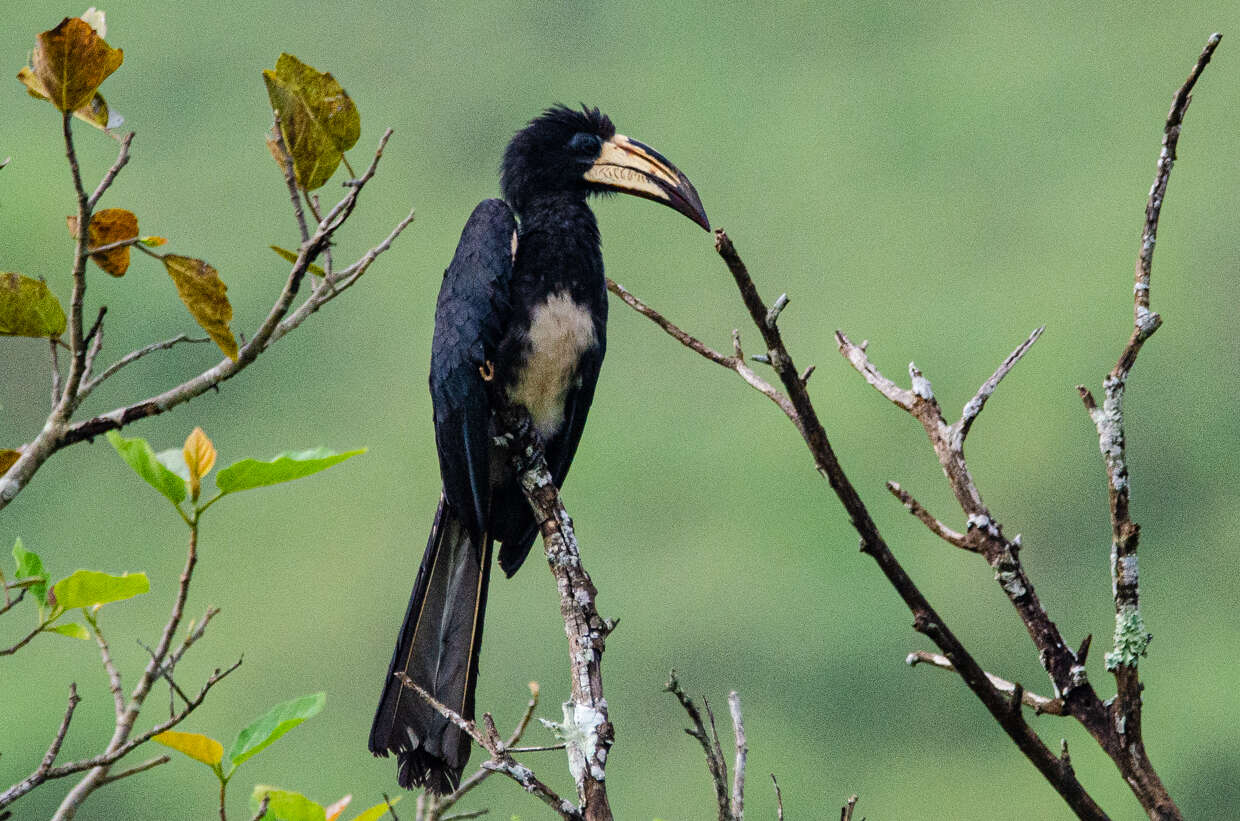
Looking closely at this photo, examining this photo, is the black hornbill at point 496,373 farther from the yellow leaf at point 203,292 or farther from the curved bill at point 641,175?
the yellow leaf at point 203,292

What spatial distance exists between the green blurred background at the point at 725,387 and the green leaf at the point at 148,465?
240 inches

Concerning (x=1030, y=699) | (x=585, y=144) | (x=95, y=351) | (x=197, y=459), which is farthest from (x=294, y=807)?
(x=585, y=144)

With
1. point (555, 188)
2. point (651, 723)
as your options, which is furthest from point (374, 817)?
point (651, 723)

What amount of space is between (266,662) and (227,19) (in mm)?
5867

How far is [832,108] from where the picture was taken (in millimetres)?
10953

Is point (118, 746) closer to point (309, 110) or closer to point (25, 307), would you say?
point (25, 307)

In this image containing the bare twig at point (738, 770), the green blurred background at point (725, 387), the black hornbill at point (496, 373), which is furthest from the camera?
the green blurred background at point (725, 387)

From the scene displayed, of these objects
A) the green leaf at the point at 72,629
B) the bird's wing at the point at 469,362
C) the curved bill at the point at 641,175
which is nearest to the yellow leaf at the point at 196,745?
the green leaf at the point at 72,629

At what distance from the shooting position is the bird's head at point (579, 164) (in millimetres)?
2441

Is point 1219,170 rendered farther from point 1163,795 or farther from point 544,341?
point 1163,795

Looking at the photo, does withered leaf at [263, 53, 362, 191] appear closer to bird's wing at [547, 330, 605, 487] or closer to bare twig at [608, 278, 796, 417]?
bare twig at [608, 278, 796, 417]

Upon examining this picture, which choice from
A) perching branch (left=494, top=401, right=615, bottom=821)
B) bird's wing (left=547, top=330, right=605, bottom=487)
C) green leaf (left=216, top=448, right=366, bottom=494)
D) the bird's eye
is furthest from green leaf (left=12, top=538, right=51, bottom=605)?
the bird's eye

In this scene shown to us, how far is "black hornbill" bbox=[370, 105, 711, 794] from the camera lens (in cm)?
201

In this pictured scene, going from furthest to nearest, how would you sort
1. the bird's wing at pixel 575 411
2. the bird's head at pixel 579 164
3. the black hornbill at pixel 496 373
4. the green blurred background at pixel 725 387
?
the green blurred background at pixel 725 387 → the bird's head at pixel 579 164 → the bird's wing at pixel 575 411 → the black hornbill at pixel 496 373
